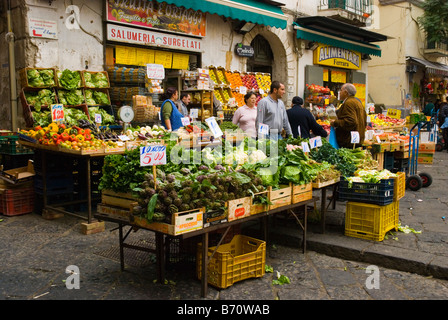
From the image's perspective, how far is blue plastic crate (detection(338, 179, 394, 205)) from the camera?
16.3 feet

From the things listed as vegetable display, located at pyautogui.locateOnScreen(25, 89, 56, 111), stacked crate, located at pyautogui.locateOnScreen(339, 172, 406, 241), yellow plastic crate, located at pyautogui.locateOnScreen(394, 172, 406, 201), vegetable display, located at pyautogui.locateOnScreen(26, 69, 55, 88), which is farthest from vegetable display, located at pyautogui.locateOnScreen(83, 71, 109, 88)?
yellow plastic crate, located at pyautogui.locateOnScreen(394, 172, 406, 201)

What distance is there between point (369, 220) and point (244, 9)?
6.29 m

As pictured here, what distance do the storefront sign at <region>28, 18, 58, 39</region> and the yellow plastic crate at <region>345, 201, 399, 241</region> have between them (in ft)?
18.6

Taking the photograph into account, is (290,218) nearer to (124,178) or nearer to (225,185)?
(225,185)

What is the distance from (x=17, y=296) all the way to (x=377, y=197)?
3.93 m

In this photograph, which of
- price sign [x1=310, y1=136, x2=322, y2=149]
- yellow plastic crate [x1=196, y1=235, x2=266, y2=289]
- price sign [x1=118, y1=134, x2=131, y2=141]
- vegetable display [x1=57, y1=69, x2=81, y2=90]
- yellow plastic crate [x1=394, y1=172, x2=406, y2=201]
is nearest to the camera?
yellow plastic crate [x1=196, y1=235, x2=266, y2=289]

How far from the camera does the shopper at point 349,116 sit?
6.64 metres

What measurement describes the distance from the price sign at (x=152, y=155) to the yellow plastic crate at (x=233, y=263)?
2.88 ft

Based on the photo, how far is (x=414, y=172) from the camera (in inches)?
356

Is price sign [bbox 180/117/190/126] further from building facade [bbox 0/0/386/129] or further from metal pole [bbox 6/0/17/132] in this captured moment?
metal pole [bbox 6/0/17/132]

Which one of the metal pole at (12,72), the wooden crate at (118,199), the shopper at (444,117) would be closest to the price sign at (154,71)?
the metal pole at (12,72)

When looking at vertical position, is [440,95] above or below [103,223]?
above

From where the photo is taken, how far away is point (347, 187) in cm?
520
